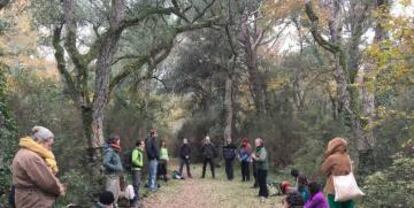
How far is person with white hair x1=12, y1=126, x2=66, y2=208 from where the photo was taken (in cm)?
633

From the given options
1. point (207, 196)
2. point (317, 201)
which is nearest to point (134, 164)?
point (207, 196)

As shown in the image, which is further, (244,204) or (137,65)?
(137,65)

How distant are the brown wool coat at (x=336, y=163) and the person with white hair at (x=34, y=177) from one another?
170 inches

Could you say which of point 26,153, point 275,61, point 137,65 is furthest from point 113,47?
point 275,61

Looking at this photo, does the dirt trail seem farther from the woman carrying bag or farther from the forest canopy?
the woman carrying bag

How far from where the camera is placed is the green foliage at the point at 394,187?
424 inches

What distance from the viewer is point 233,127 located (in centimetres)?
3338

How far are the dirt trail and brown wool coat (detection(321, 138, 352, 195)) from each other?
5.72 metres

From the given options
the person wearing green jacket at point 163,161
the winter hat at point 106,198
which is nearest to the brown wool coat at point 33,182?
the winter hat at point 106,198

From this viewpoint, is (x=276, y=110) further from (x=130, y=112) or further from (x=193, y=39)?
(x=130, y=112)

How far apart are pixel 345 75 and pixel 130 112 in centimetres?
825

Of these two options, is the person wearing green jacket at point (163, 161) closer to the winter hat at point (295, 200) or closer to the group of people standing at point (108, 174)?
the group of people standing at point (108, 174)

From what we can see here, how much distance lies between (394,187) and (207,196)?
23.3ft

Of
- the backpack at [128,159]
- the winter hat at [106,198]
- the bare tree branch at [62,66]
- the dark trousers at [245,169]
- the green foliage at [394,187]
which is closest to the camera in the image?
the winter hat at [106,198]
